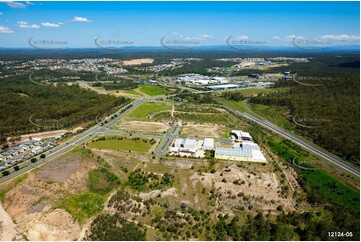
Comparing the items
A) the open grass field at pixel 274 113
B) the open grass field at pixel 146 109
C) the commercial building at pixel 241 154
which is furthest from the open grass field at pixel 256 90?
the commercial building at pixel 241 154

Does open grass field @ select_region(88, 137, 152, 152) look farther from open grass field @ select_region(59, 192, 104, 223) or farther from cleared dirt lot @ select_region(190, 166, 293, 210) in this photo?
open grass field @ select_region(59, 192, 104, 223)

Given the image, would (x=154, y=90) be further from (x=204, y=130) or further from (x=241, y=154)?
(x=241, y=154)

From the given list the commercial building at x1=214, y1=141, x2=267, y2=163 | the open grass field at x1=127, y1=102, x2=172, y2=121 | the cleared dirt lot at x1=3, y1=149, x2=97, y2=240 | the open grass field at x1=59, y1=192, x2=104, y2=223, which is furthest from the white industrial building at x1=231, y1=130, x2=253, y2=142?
the open grass field at x1=59, y1=192, x2=104, y2=223

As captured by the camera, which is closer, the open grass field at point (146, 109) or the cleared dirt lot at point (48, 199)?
the cleared dirt lot at point (48, 199)

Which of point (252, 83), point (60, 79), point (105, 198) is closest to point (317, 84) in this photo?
point (252, 83)

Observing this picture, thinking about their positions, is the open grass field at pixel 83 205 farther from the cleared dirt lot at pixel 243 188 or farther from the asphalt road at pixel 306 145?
the asphalt road at pixel 306 145

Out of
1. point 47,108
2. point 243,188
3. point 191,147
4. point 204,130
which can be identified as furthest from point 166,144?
point 47,108
